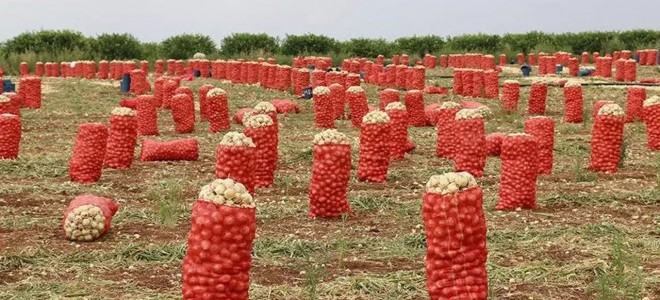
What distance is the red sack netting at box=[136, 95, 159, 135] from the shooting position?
15.5 metres

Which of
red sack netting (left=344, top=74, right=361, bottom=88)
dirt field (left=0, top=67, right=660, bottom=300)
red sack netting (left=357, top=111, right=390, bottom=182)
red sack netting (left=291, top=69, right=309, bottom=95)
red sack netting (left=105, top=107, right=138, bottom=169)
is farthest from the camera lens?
red sack netting (left=291, top=69, right=309, bottom=95)

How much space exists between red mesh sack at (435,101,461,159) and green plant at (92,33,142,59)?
90.0ft

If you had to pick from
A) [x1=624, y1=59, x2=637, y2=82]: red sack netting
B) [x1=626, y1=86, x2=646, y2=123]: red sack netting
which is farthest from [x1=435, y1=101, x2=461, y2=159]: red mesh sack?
[x1=624, y1=59, x2=637, y2=82]: red sack netting

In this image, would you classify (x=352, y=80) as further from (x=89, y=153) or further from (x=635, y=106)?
(x=89, y=153)

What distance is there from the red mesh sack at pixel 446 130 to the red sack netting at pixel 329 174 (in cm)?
413

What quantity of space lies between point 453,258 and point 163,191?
5.27 meters

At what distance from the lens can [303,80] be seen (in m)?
22.7

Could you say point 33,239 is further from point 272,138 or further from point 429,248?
point 429,248

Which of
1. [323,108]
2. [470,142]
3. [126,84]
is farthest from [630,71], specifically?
[470,142]

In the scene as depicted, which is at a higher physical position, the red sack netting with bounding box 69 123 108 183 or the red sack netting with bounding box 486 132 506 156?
the red sack netting with bounding box 69 123 108 183

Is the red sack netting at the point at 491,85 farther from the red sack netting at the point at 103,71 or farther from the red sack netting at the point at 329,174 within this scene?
the red sack netting at the point at 329,174

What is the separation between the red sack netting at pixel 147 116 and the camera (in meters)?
15.5

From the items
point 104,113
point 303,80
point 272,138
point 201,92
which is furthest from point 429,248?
point 303,80

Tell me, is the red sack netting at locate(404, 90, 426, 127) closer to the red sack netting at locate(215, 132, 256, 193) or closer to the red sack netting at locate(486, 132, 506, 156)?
the red sack netting at locate(486, 132, 506, 156)
